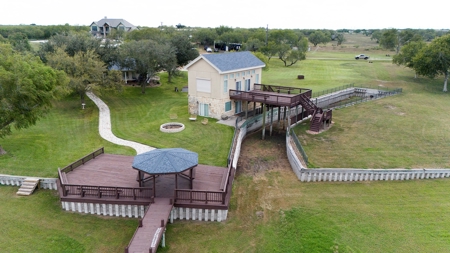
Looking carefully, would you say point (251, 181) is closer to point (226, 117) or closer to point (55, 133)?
point (226, 117)

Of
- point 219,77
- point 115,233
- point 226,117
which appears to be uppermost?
point 219,77

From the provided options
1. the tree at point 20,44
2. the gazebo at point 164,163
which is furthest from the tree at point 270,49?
the gazebo at point 164,163

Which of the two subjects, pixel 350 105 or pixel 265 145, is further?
pixel 350 105

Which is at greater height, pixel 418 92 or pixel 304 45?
pixel 304 45

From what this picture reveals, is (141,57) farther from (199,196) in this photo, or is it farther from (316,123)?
(199,196)

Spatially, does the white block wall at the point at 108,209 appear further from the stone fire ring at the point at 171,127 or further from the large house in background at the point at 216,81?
the large house in background at the point at 216,81

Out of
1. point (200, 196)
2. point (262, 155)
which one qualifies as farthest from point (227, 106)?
point (200, 196)

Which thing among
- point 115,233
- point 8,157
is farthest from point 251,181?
point 8,157
